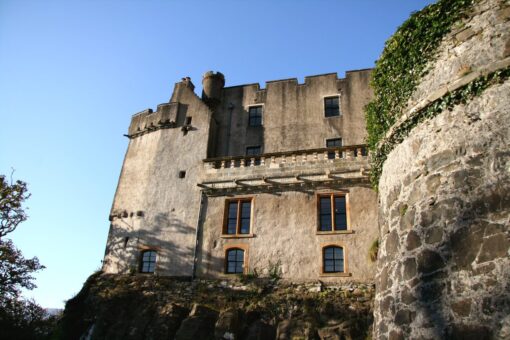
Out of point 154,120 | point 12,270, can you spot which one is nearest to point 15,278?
point 12,270

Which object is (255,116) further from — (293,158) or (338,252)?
(338,252)

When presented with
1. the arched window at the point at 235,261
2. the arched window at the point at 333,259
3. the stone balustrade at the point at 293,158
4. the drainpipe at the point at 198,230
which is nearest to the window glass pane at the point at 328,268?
the arched window at the point at 333,259

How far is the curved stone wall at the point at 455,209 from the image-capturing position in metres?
6.66

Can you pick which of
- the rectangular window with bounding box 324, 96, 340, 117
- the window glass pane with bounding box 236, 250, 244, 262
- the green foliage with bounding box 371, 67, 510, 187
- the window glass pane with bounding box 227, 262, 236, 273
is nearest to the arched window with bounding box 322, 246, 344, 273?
the window glass pane with bounding box 236, 250, 244, 262

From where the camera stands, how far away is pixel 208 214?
20844 millimetres

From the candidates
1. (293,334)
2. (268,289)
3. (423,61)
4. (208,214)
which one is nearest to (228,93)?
(208,214)

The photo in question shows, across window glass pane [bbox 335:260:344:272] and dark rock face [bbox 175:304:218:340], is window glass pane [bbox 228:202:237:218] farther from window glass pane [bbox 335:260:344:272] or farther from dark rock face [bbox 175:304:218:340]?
window glass pane [bbox 335:260:344:272]

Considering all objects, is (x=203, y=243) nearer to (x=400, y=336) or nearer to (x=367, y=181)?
(x=367, y=181)

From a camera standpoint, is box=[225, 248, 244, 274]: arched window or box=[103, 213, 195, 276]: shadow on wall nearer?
box=[225, 248, 244, 274]: arched window

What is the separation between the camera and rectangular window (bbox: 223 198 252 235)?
19984 mm

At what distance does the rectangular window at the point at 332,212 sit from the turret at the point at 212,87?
1075 centimetres

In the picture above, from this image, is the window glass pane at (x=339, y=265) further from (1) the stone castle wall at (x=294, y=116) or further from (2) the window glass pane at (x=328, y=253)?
(1) the stone castle wall at (x=294, y=116)

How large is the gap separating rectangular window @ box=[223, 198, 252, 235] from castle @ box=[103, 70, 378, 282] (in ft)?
0.17

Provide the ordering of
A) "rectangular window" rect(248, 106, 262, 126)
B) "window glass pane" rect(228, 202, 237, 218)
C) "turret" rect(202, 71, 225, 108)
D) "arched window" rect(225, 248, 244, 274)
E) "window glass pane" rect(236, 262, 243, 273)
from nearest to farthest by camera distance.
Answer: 1. "window glass pane" rect(236, 262, 243, 273)
2. "arched window" rect(225, 248, 244, 274)
3. "window glass pane" rect(228, 202, 237, 218)
4. "rectangular window" rect(248, 106, 262, 126)
5. "turret" rect(202, 71, 225, 108)
